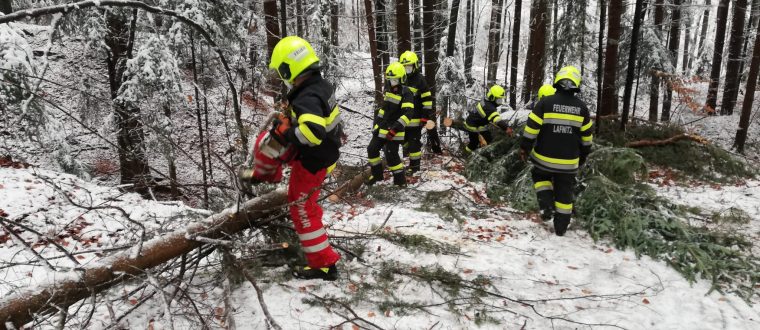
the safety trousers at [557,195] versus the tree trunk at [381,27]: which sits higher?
the tree trunk at [381,27]

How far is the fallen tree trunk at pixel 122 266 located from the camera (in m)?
2.66

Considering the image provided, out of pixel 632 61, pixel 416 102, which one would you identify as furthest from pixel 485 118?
pixel 632 61

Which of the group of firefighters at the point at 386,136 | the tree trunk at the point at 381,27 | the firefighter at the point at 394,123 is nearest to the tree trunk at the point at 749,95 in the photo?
the group of firefighters at the point at 386,136

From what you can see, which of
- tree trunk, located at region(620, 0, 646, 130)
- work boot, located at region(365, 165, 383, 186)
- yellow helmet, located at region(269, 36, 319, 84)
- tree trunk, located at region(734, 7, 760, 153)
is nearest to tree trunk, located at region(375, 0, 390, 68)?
work boot, located at region(365, 165, 383, 186)

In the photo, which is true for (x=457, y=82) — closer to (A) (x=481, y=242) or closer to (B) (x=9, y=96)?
(A) (x=481, y=242)

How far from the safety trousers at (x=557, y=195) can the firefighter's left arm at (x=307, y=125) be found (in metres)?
3.20

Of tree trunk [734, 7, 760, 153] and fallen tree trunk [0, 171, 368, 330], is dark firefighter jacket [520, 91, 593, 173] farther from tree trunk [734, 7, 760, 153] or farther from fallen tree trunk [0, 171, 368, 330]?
tree trunk [734, 7, 760, 153]

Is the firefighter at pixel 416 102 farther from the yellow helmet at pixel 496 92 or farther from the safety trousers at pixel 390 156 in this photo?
the yellow helmet at pixel 496 92

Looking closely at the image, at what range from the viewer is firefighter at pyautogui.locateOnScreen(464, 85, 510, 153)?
8.33m

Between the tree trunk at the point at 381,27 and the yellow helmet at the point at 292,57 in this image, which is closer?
the yellow helmet at the point at 292,57

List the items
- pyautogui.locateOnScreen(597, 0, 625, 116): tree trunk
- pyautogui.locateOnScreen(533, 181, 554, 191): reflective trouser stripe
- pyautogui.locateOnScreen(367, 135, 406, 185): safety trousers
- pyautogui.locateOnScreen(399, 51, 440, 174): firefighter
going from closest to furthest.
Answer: pyautogui.locateOnScreen(533, 181, 554, 191): reflective trouser stripe < pyautogui.locateOnScreen(367, 135, 406, 185): safety trousers < pyautogui.locateOnScreen(399, 51, 440, 174): firefighter < pyautogui.locateOnScreen(597, 0, 625, 116): tree trunk

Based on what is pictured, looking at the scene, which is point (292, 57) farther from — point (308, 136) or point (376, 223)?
point (376, 223)

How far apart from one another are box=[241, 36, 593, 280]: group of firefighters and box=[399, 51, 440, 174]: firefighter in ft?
0.06

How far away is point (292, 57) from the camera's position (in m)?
3.46
